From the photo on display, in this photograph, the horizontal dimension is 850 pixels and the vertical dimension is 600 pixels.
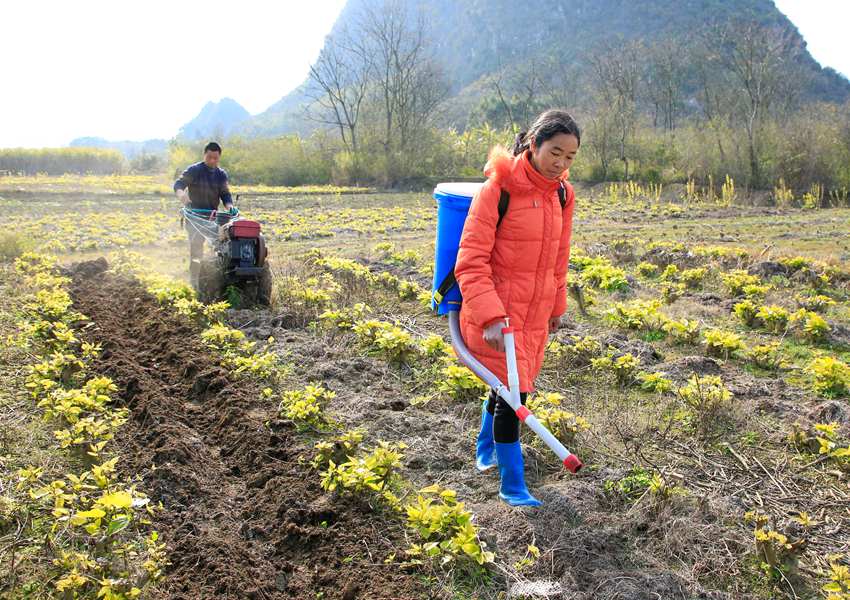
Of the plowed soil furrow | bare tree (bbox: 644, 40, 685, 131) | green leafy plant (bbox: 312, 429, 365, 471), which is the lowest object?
the plowed soil furrow

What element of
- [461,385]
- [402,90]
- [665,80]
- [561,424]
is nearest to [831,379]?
[561,424]

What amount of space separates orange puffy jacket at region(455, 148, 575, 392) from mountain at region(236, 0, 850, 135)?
3012 inches

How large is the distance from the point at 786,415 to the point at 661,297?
3734 mm

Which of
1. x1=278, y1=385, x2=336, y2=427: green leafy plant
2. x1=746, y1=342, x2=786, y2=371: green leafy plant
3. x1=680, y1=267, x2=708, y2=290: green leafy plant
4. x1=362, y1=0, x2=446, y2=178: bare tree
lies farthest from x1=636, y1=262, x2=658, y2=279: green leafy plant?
x1=362, y1=0, x2=446, y2=178: bare tree

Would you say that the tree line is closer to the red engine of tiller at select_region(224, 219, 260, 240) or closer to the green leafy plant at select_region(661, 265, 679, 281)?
the green leafy plant at select_region(661, 265, 679, 281)

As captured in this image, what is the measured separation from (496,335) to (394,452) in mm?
1088

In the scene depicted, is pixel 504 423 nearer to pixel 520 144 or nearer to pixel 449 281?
pixel 449 281

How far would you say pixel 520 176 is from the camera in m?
2.93

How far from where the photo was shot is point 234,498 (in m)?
3.51

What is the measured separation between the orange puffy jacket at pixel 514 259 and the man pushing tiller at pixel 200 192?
17.7 ft

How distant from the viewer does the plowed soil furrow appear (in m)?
2.83

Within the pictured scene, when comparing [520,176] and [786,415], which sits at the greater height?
[520,176]

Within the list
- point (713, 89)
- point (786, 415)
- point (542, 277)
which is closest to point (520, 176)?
point (542, 277)

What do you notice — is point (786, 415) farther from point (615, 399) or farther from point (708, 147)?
point (708, 147)
